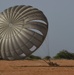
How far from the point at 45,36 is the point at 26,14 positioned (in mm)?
3747

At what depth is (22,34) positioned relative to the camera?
146 feet

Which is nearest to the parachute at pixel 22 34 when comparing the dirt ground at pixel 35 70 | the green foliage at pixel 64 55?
the dirt ground at pixel 35 70

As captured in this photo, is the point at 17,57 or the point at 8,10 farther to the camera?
the point at 8,10

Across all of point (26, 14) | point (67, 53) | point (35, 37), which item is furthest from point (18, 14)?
point (67, 53)

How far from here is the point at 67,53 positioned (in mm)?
70625

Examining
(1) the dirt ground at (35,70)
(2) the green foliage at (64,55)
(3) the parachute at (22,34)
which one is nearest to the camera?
(1) the dirt ground at (35,70)

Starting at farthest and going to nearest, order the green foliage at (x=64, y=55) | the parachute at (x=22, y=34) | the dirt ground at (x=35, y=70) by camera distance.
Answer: the green foliage at (x=64, y=55)
the parachute at (x=22, y=34)
the dirt ground at (x=35, y=70)

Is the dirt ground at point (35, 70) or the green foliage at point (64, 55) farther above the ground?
the dirt ground at point (35, 70)

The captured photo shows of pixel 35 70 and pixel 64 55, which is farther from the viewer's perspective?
pixel 64 55

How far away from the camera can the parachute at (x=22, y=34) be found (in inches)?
1751

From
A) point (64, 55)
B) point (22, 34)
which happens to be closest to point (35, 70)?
point (22, 34)

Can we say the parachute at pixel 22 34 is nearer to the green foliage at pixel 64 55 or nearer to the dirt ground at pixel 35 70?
the dirt ground at pixel 35 70

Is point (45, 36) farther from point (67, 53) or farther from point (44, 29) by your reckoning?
point (67, 53)

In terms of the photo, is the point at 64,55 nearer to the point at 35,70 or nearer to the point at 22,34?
the point at 22,34
